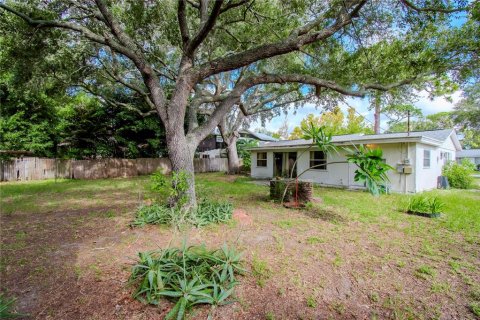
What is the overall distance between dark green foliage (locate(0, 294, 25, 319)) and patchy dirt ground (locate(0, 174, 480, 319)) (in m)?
0.09

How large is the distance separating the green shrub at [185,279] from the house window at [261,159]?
11424 mm

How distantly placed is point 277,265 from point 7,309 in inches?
114

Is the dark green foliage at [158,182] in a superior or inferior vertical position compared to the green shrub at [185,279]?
superior

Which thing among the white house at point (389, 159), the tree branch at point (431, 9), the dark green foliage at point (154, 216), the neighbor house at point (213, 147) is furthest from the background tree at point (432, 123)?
the dark green foliage at point (154, 216)

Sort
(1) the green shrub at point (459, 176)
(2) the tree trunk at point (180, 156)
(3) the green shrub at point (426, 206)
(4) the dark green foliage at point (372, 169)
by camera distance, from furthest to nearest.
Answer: (1) the green shrub at point (459, 176), (3) the green shrub at point (426, 206), (2) the tree trunk at point (180, 156), (4) the dark green foliage at point (372, 169)

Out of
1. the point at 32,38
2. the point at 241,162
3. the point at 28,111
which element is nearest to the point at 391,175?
the point at 241,162

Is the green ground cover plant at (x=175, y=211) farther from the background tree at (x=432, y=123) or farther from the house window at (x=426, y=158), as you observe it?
the background tree at (x=432, y=123)

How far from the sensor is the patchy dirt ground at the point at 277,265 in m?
2.24

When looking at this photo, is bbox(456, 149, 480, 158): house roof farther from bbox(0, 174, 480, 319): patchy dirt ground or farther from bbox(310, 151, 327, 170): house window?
bbox(0, 174, 480, 319): patchy dirt ground

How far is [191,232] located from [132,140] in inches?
540

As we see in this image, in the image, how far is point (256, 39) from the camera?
9047 millimetres

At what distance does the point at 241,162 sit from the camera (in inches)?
750

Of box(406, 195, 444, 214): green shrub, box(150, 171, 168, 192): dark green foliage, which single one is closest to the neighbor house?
box(406, 195, 444, 214): green shrub

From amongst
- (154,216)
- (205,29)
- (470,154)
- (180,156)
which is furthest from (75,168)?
(470,154)
